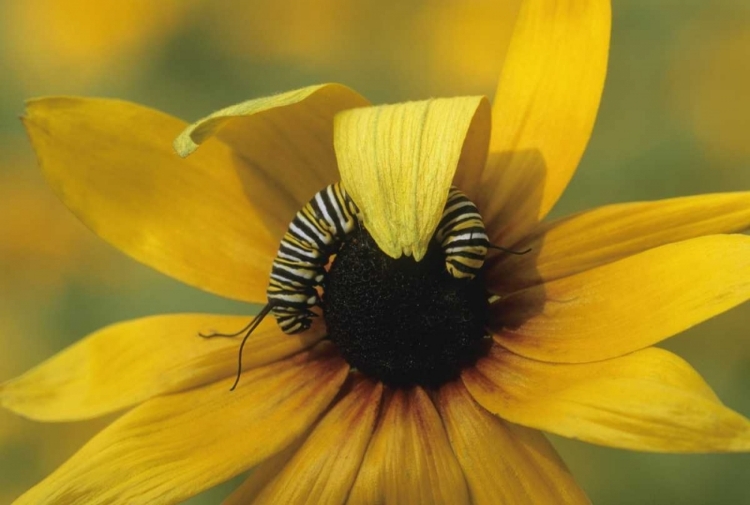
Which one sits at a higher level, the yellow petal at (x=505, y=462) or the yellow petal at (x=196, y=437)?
the yellow petal at (x=196, y=437)

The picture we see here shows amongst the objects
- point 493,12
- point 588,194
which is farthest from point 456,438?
point 493,12

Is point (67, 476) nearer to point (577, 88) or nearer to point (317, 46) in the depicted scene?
point (577, 88)

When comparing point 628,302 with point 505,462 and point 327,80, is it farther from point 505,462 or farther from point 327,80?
point 327,80

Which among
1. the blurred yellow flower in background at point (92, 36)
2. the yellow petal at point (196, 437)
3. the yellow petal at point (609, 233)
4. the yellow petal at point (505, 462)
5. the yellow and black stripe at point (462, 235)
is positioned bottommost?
the yellow petal at point (505, 462)

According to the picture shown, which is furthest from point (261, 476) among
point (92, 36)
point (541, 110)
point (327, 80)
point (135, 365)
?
point (92, 36)

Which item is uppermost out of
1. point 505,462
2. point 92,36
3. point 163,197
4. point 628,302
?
point 92,36

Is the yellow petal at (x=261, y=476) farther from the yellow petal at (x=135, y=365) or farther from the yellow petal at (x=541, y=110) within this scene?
the yellow petal at (x=541, y=110)

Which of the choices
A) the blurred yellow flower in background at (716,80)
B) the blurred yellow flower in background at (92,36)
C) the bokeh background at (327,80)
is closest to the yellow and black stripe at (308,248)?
the bokeh background at (327,80)
